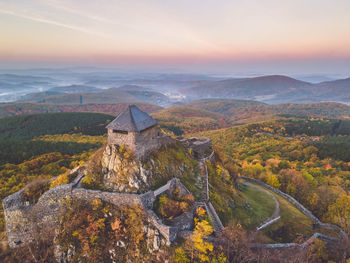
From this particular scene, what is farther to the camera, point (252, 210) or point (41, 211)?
point (252, 210)

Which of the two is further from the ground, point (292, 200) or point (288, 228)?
point (288, 228)

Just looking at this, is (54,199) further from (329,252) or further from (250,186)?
(250,186)

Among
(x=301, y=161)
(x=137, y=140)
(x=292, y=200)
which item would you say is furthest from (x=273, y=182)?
(x=137, y=140)

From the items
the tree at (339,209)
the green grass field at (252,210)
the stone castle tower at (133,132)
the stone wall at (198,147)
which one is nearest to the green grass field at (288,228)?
the green grass field at (252,210)

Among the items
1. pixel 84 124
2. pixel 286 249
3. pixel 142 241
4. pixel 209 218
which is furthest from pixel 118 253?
pixel 84 124

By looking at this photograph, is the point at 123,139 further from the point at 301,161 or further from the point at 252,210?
the point at 301,161

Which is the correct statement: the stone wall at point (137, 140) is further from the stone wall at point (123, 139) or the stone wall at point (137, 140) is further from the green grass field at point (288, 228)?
the green grass field at point (288, 228)

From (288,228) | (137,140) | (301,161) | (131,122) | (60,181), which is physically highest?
(131,122)

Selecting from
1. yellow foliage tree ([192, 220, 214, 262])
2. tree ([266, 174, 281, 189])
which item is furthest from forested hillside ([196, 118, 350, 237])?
yellow foliage tree ([192, 220, 214, 262])
